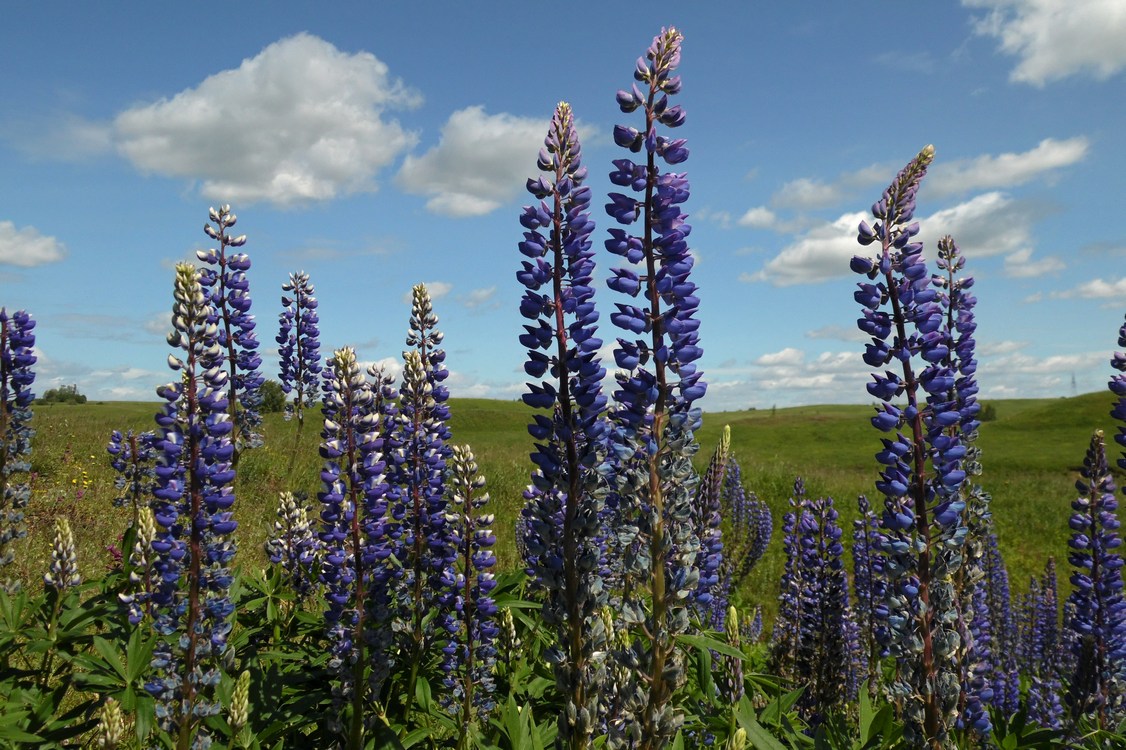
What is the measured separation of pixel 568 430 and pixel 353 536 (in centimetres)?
154

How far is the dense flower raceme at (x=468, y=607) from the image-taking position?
12.8 feet

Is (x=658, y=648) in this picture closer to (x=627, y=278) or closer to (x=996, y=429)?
(x=627, y=278)

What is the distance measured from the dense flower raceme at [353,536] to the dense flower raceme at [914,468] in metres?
2.45

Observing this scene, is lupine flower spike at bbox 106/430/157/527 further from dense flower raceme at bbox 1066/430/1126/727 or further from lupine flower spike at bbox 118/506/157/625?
dense flower raceme at bbox 1066/430/1126/727

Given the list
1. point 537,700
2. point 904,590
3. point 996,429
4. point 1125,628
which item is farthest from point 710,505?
point 996,429

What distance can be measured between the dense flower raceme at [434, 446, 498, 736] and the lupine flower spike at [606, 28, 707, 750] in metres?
1.32

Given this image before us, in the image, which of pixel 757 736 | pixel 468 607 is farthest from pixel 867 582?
pixel 468 607

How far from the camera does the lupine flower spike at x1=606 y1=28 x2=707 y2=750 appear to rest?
2.57m

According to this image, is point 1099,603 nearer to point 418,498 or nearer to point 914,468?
point 914,468

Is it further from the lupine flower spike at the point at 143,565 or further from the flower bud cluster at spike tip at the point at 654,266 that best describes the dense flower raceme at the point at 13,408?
the flower bud cluster at spike tip at the point at 654,266

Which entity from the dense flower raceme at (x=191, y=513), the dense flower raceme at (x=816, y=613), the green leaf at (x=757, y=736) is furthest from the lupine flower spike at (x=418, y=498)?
the dense flower raceme at (x=816, y=613)

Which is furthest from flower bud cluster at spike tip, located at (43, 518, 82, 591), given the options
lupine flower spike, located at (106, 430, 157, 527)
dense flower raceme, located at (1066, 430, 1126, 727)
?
dense flower raceme, located at (1066, 430, 1126, 727)

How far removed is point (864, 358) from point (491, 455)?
21.3m

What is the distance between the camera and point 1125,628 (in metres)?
4.43
